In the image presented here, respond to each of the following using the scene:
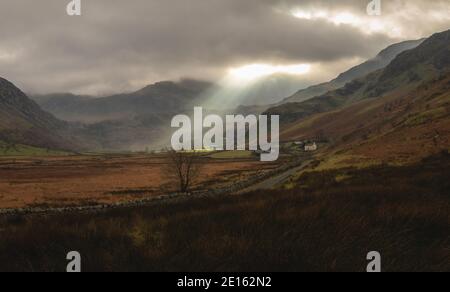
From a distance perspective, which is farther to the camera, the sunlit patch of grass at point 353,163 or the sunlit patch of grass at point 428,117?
the sunlit patch of grass at point 428,117

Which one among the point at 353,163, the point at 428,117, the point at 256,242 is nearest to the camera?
the point at 256,242

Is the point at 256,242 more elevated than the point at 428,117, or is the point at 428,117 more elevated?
the point at 428,117

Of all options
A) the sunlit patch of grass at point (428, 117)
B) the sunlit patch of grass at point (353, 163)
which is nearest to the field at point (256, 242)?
the sunlit patch of grass at point (353, 163)

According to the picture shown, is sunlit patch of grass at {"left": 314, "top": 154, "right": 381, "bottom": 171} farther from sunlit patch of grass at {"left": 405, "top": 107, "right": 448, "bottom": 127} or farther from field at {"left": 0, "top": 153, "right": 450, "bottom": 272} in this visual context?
field at {"left": 0, "top": 153, "right": 450, "bottom": 272}

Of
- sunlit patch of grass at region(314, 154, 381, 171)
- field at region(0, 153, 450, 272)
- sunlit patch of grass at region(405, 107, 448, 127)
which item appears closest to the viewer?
Answer: field at region(0, 153, 450, 272)

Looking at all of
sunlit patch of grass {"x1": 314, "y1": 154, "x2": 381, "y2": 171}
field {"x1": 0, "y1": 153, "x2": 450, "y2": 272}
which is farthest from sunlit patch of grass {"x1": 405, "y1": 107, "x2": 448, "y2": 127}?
field {"x1": 0, "y1": 153, "x2": 450, "y2": 272}

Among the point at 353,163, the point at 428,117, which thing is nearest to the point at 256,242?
the point at 353,163

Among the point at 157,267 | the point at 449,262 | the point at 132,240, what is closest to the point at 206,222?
the point at 132,240

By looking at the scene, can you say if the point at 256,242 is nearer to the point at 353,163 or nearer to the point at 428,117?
the point at 353,163

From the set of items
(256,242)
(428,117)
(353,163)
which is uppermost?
(428,117)

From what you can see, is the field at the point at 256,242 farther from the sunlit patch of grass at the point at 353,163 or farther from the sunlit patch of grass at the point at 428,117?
the sunlit patch of grass at the point at 428,117

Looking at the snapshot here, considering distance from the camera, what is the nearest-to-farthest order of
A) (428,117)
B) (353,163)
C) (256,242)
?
(256,242) → (353,163) → (428,117)

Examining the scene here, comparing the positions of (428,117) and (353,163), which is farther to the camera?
(428,117)
